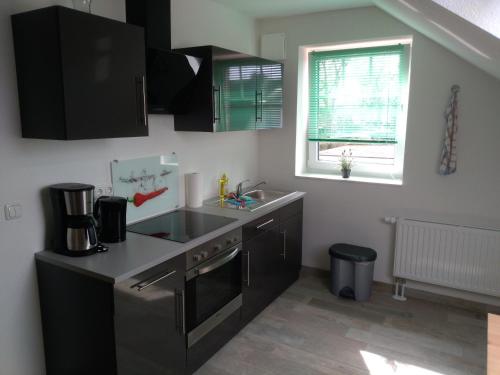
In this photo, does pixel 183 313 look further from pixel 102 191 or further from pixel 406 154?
pixel 406 154

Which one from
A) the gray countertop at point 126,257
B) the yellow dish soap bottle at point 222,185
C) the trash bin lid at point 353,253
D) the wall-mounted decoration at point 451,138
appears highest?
the wall-mounted decoration at point 451,138

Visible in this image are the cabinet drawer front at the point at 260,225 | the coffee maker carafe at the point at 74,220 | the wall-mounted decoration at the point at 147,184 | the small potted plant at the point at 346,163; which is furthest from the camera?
the small potted plant at the point at 346,163

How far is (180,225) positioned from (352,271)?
1641mm

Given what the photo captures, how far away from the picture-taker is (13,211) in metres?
1.92

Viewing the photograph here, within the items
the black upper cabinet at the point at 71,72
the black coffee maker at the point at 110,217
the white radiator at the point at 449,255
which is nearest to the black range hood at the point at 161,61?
the black upper cabinet at the point at 71,72

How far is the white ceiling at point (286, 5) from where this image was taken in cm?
321

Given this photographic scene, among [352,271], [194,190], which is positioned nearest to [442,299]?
[352,271]

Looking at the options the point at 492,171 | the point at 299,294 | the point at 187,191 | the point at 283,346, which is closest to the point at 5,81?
the point at 187,191

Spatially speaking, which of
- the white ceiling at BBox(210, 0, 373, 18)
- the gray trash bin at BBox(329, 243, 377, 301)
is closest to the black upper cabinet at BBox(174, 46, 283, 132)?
the white ceiling at BBox(210, 0, 373, 18)

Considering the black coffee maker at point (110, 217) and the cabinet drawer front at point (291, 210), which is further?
the cabinet drawer front at point (291, 210)

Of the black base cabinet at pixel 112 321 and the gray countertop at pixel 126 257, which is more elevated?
the gray countertop at pixel 126 257

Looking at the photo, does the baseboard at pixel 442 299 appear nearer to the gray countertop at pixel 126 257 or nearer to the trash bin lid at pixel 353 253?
the trash bin lid at pixel 353 253

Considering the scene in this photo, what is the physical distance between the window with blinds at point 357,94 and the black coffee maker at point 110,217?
2312 millimetres

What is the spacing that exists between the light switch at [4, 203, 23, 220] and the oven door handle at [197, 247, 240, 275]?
0.99m
